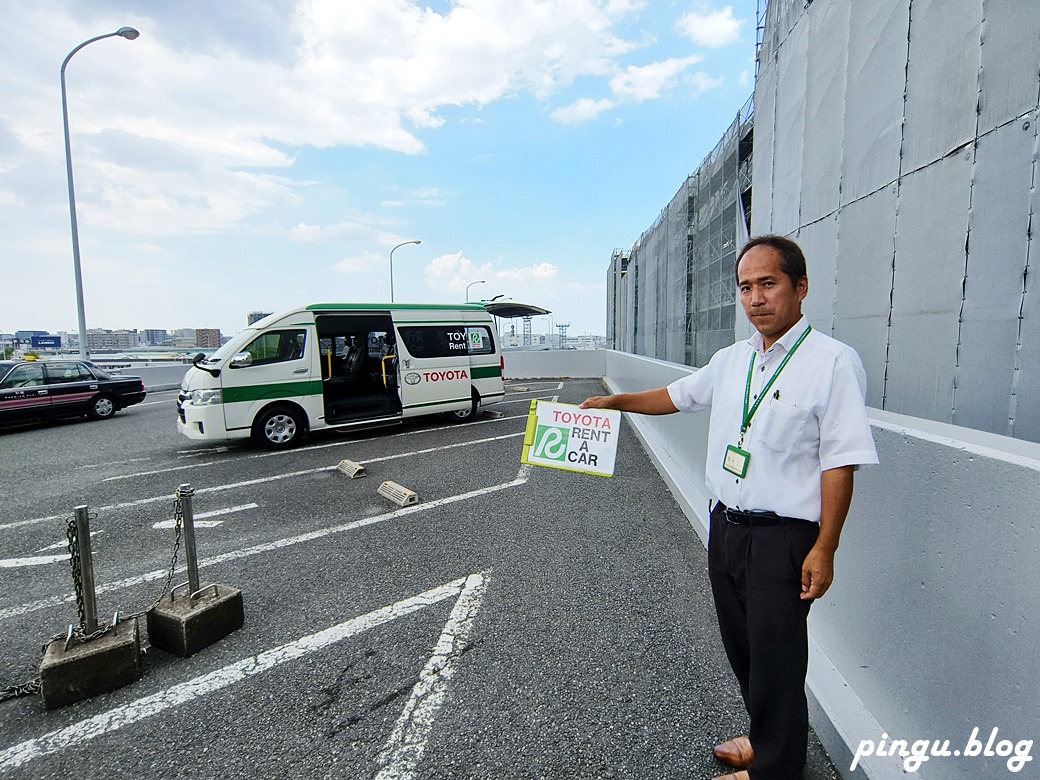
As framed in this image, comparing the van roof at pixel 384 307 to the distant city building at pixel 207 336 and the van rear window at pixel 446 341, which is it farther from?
the distant city building at pixel 207 336

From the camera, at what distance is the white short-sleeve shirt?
1488 mm

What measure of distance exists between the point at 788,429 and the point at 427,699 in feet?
6.58

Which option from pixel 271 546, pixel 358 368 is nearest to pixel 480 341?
pixel 358 368

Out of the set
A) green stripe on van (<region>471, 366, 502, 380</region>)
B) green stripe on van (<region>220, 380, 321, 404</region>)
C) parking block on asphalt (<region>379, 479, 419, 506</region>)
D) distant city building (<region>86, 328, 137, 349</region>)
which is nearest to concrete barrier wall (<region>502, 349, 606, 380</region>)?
green stripe on van (<region>471, 366, 502, 380</region>)

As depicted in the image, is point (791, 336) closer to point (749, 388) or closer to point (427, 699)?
point (749, 388)

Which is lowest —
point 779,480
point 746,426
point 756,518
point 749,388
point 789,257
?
point 756,518

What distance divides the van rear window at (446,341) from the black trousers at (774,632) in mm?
8187

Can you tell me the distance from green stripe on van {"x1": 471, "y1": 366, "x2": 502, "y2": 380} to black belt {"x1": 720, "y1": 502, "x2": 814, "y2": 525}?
8875 mm

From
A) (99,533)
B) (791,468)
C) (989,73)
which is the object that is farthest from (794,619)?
(99,533)

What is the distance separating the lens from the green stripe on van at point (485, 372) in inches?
414

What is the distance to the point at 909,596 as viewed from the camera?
1884mm

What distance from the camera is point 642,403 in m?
2.26

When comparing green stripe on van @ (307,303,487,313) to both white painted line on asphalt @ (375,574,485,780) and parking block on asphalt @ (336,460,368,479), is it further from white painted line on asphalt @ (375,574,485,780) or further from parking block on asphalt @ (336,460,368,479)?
white painted line on asphalt @ (375,574,485,780)

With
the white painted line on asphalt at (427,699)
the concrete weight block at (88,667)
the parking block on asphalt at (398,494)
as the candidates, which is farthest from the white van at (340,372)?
the white painted line on asphalt at (427,699)
